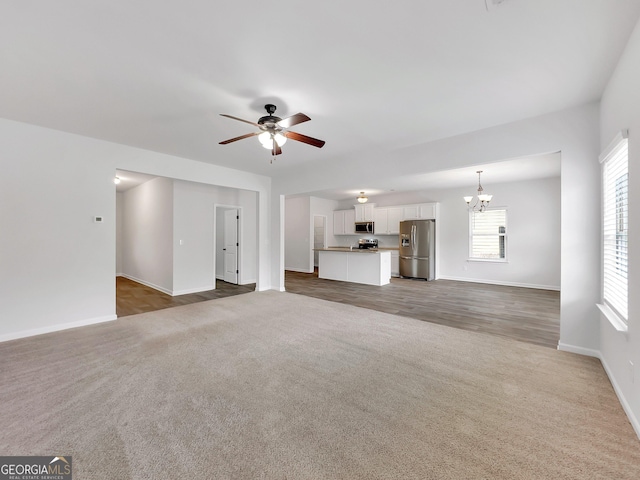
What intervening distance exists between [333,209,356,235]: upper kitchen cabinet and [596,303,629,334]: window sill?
285 inches

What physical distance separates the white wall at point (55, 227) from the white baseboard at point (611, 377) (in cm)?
572

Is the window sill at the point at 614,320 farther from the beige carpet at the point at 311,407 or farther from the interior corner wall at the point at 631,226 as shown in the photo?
the beige carpet at the point at 311,407

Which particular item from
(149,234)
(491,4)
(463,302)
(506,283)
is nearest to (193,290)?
(149,234)

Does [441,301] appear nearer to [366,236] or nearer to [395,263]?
[395,263]

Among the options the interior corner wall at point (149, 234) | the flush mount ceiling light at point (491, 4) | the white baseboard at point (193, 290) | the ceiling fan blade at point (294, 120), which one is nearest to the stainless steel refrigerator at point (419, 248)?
the white baseboard at point (193, 290)

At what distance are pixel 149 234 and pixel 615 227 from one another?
8118 millimetres

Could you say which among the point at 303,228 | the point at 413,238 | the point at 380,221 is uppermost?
the point at 380,221

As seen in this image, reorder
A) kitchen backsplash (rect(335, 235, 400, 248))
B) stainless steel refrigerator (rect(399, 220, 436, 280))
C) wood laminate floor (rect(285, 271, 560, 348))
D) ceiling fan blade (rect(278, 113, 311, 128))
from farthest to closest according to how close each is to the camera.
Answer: kitchen backsplash (rect(335, 235, 400, 248))
stainless steel refrigerator (rect(399, 220, 436, 280))
wood laminate floor (rect(285, 271, 560, 348))
ceiling fan blade (rect(278, 113, 311, 128))

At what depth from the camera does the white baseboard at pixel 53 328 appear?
11.0ft

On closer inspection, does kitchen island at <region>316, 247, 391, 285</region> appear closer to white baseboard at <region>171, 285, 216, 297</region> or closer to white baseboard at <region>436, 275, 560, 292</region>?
white baseboard at <region>436, 275, 560, 292</region>

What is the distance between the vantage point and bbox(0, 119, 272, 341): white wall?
3377mm

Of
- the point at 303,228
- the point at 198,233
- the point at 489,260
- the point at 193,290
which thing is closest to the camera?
the point at 193,290

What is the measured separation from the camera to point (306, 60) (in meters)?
2.21

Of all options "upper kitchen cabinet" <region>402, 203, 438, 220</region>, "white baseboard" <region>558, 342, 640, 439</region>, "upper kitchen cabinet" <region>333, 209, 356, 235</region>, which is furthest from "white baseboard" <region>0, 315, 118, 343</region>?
"upper kitchen cabinet" <region>402, 203, 438, 220</region>
